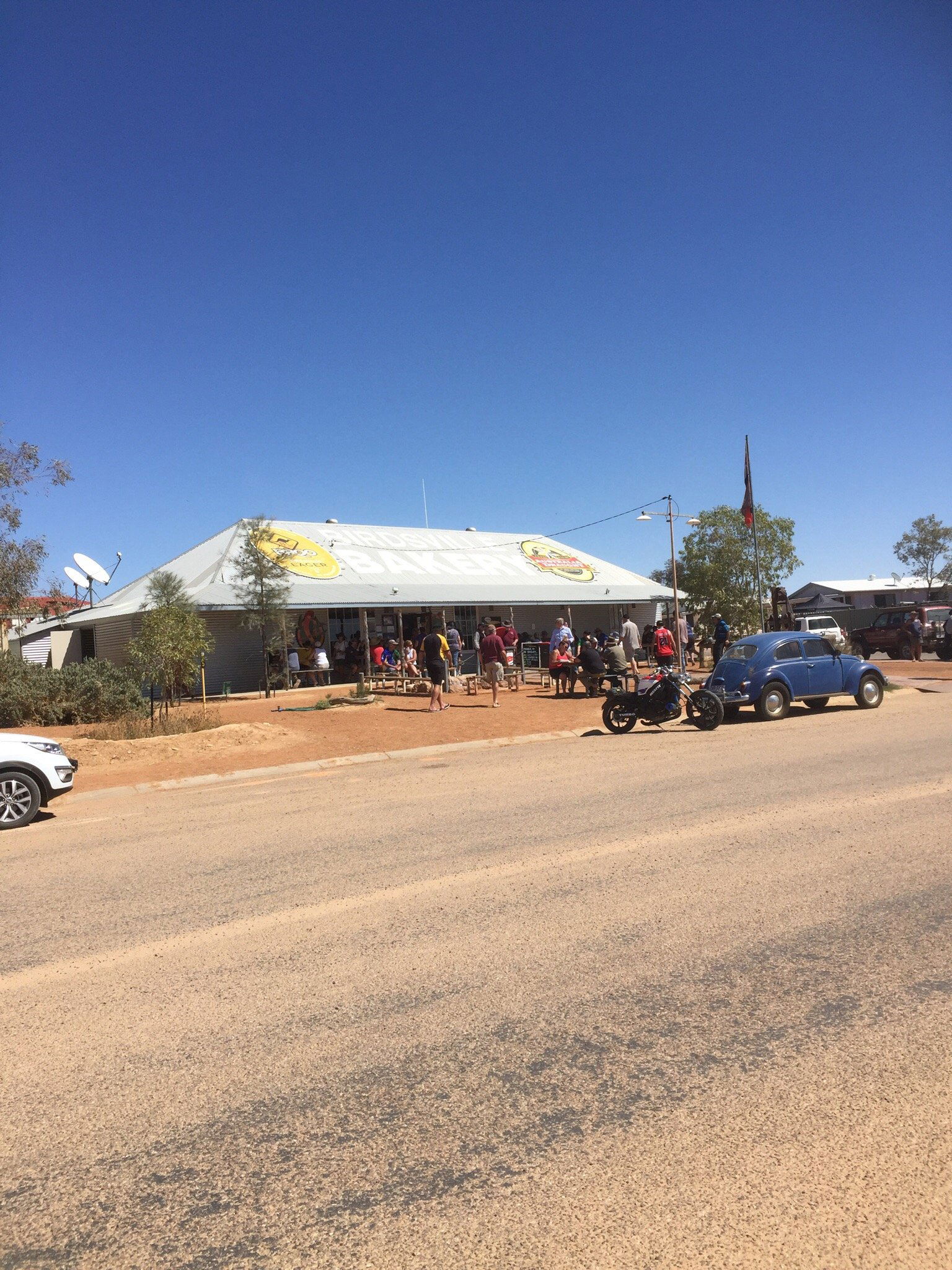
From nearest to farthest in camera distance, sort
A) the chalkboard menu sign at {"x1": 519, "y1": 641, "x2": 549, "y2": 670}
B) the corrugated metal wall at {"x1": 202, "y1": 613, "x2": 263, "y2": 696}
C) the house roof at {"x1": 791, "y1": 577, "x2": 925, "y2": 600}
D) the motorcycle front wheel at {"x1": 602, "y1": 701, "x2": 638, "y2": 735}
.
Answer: the motorcycle front wheel at {"x1": 602, "y1": 701, "x2": 638, "y2": 735}, the corrugated metal wall at {"x1": 202, "y1": 613, "x2": 263, "y2": 696}, the chalkboard menu sign at {"x1": 519, "y1": 641, "x2": 549, "y2": 670}, the house roof at {"x1": 791, "y1": 577, "x2": 925, "y2": 600}

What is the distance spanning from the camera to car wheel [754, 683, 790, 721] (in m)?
15.1

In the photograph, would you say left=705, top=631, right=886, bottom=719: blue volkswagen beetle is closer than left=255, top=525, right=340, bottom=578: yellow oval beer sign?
Yes

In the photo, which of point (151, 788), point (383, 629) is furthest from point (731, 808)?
point (383, 629)

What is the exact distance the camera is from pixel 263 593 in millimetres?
23812

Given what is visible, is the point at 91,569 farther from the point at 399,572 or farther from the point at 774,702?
the point at 774,702

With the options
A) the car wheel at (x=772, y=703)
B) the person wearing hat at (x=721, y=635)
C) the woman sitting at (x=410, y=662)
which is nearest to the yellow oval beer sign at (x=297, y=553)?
the woman sitting at (x=410, y=662)

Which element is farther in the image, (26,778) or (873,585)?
(873,585)

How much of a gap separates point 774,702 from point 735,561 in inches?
1351

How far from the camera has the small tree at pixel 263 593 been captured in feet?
78.2

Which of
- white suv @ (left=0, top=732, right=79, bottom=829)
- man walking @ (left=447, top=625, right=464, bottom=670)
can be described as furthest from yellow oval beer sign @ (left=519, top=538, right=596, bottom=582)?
white suv @ (left=0, top=732, right=79, bottom=829)

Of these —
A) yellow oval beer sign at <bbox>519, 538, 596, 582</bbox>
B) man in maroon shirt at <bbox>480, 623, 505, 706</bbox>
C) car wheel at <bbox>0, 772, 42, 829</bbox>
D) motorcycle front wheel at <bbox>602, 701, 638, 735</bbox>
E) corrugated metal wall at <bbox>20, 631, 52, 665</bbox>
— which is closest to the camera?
car wheel at <bbox>0, 772, 42, 829</bbox>

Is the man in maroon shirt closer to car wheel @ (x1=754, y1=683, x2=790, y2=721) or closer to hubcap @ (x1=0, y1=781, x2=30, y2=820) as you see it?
car wheel @ (x1=754, y1=683, x2=790, y2=721)

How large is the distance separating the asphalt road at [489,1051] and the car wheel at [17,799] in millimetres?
1907

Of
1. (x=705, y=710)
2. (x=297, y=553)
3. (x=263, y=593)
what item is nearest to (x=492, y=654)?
(x=705, y=710)
